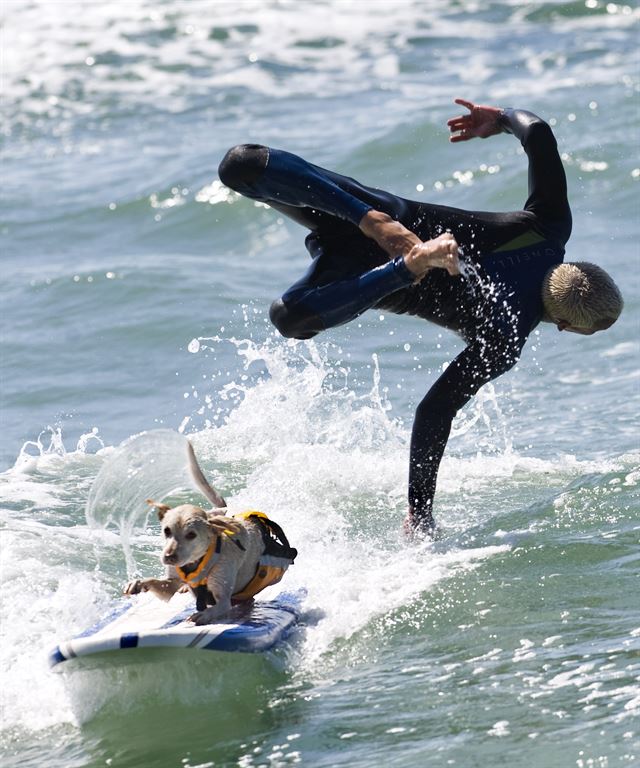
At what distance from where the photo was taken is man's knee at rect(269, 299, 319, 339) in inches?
251

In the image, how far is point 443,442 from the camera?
6988 mm

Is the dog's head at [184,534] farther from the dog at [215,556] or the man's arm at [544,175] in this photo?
the man's arm at [544,175]

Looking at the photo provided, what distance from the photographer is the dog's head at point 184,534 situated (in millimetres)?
5410

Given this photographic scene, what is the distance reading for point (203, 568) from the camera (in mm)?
5574

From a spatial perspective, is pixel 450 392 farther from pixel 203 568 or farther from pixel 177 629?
pixel 177 629

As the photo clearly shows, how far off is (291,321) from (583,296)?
56.4 inches

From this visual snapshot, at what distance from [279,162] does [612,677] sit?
2.73m

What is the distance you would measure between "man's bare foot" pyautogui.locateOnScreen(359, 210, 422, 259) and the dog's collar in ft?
5.11

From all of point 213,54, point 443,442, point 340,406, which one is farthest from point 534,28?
point 443,442

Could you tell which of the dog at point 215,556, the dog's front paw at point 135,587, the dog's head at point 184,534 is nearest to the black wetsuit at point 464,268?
the dog at point 215,556

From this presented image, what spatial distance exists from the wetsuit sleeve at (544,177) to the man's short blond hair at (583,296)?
1.25 feet

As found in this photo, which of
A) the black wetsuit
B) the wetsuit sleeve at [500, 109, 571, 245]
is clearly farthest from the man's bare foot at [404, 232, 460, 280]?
the wetsuit sleeve at [500, 109, 571, 245]

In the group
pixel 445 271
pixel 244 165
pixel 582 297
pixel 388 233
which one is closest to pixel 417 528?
pixel 445 271

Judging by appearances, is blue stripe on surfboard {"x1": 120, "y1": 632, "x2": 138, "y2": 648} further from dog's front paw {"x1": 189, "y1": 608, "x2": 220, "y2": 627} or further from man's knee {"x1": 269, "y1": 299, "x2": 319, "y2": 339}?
man's knee {"x1": 269, "y1": 299, "x2": 319, "y2": 339}
